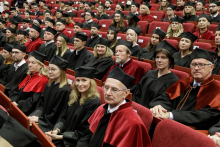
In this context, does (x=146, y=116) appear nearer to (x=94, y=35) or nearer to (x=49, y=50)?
(x=49, y=50)

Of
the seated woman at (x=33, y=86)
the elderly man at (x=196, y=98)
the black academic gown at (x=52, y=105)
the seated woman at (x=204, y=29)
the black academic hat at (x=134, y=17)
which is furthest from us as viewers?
the black academic hat at (x=134, y=17)

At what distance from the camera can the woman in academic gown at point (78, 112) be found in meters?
2.52

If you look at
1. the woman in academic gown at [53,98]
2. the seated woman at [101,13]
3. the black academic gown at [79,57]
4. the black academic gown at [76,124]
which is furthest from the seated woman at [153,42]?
the seated woman at [101,13]

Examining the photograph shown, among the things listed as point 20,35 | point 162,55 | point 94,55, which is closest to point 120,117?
point 162,55

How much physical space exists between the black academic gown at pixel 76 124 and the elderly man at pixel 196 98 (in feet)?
2.49

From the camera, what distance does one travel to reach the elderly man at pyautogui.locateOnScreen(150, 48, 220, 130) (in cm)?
234

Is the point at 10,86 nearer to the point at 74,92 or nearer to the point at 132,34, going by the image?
the point at 74,92

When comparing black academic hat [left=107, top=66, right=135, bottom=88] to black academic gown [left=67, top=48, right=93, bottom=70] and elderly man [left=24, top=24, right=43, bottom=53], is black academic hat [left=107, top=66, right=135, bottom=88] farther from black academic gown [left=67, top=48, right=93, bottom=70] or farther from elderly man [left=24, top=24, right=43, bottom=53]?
elderly man [left=24, top=24, right=43, bottom=53]

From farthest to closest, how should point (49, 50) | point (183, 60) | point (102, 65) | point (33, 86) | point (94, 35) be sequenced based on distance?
point (94, 35) → point (49, 50) → point (102, 65) → point (183, 60) → point (33, 86)

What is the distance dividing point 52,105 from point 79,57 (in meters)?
2.14

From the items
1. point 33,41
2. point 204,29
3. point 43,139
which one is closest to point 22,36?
point 33,41

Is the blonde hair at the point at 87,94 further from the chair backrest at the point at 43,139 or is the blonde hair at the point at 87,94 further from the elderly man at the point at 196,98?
the chair backrest at the point at 43,139

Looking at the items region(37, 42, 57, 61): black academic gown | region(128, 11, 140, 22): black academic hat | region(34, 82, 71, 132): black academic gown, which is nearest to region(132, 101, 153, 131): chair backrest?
region(34, 82, 71, 132): black academic gown

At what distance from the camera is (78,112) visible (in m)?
2.68
